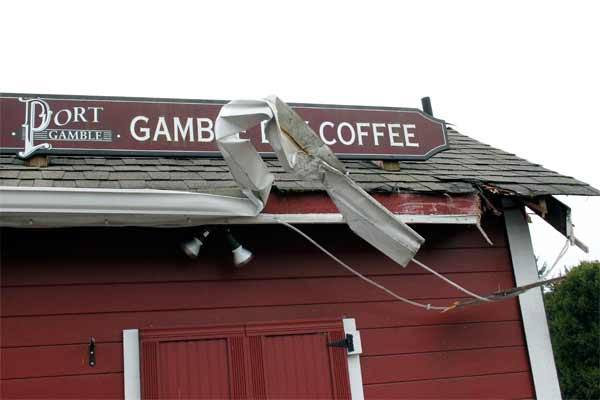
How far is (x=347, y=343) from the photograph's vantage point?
436 centimetres

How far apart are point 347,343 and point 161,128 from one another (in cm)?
188

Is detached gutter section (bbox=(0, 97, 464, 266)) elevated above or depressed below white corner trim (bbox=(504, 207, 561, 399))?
above

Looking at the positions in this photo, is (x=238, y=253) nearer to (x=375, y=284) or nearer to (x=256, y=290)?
(x=256, y=290)

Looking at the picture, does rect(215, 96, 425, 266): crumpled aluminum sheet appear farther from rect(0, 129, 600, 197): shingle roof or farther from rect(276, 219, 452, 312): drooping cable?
rect(276, 219, 452, 312): drooping cable

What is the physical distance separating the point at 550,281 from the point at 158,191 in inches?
98.0

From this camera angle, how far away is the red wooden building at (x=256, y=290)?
390cm

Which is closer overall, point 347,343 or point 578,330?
point 347,343

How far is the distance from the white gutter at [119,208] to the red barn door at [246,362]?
66 centimetres

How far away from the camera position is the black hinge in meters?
4.32

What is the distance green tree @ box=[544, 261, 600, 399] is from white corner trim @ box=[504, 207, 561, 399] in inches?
300

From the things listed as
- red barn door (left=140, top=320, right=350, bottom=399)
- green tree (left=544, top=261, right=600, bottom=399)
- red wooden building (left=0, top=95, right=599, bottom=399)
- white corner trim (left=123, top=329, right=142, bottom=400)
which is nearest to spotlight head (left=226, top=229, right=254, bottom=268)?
red wooden building (left=0, top=95, right=599, bottom=399)

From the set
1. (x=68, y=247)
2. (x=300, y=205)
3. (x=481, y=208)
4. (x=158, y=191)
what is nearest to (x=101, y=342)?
(x=68, y=247)

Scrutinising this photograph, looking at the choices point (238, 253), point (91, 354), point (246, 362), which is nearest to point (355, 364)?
point (246, 362)

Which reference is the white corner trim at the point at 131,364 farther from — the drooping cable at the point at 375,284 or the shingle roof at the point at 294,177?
the drooping cable at the point at 375,284
